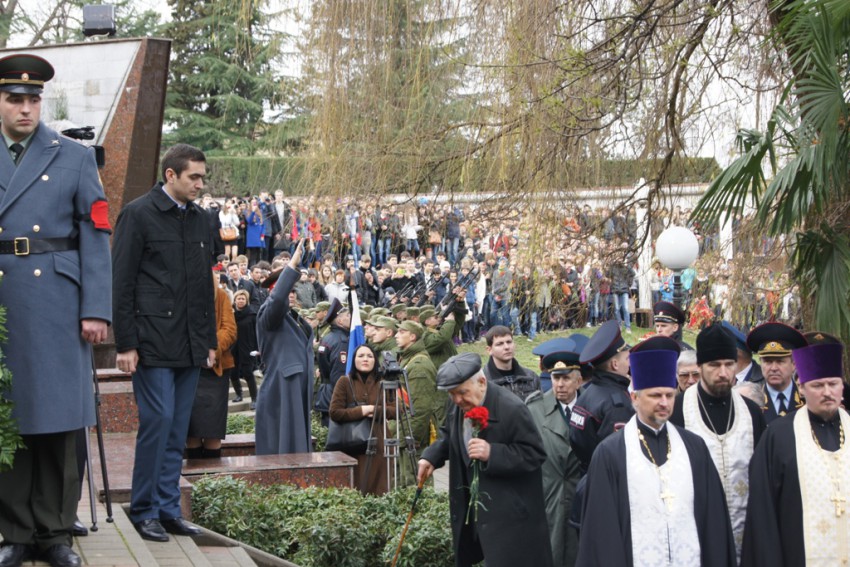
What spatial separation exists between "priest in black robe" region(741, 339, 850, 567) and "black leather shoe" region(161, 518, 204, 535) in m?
2.87

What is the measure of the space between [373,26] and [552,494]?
355cm

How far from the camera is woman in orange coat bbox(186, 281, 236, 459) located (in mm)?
10086

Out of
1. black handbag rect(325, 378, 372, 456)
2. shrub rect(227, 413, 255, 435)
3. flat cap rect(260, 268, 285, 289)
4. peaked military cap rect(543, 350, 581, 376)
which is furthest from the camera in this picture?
shrub rect(227, 413, 255, 435)

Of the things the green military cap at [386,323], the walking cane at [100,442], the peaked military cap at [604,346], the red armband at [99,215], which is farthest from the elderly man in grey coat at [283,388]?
the red armband at [99,215]

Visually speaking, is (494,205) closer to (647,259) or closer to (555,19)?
(555,19)

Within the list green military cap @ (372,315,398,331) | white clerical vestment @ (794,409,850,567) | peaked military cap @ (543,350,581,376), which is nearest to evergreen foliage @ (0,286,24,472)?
white clerical vestment @ (794,409,850,567)

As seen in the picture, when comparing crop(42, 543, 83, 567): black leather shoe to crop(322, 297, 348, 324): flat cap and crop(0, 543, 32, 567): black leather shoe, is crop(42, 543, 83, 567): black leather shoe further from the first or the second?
crop(322, 297, 348, 324): flat cap

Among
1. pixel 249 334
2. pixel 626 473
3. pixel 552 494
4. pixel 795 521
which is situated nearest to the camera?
pixel 626 473

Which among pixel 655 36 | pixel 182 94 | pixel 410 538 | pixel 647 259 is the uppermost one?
pixel 182 94

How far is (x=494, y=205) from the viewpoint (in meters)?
9.88

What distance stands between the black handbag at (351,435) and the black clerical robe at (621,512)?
5.59 meters

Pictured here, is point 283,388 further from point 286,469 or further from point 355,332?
point 355,332

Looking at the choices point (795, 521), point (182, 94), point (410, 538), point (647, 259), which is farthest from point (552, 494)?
point (182, 94)

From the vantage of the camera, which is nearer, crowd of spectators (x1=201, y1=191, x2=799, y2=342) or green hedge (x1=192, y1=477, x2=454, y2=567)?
green hedge (x1=192, y1=477, x2=454, y2=567)
